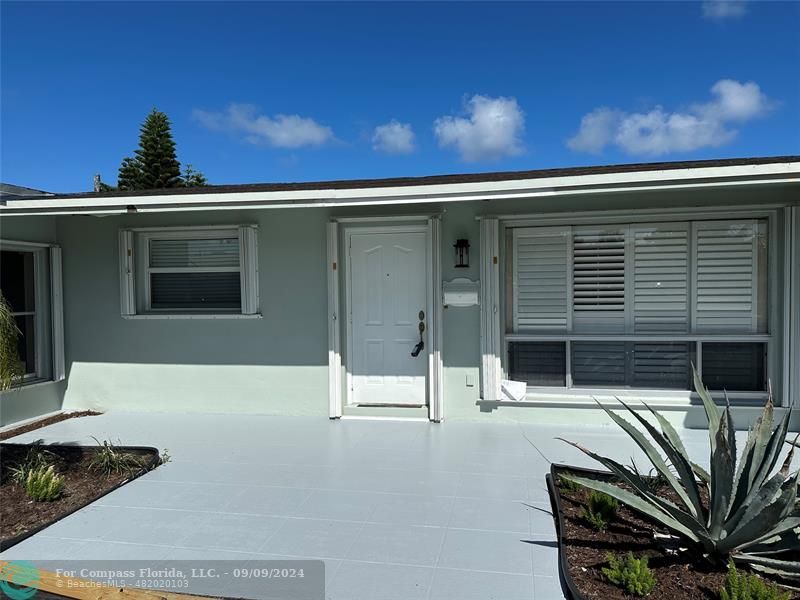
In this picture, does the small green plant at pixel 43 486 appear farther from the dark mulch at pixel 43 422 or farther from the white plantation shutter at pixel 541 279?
the white plantation shutter at pixel 541 279

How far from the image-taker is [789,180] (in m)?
4.38

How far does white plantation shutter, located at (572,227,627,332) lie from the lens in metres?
5.67

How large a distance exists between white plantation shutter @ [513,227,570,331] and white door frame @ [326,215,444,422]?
3.00ft

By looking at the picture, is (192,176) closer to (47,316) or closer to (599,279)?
(47,316)

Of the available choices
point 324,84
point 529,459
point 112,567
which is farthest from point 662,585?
point 324,84

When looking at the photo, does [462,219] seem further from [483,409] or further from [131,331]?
[131,331]

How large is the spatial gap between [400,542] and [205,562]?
3.78ft

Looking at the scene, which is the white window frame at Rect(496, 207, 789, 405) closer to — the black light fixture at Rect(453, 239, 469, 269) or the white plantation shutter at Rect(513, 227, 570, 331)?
the white plantation shutter at Rect(513, 227, 570, 331)

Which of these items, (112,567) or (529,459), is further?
(529,459)

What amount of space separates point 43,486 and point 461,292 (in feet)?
13.7

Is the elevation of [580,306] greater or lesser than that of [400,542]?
greater

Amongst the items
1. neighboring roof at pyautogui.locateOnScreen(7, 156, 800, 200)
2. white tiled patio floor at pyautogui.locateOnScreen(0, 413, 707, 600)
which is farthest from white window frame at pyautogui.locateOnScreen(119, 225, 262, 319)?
white tiled patio floor at pyautogui.locateOnScreen(0, 413, 707, 600)

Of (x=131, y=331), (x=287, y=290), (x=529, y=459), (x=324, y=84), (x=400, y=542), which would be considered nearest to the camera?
(x=400, y=542)

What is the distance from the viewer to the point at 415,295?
611 cm
